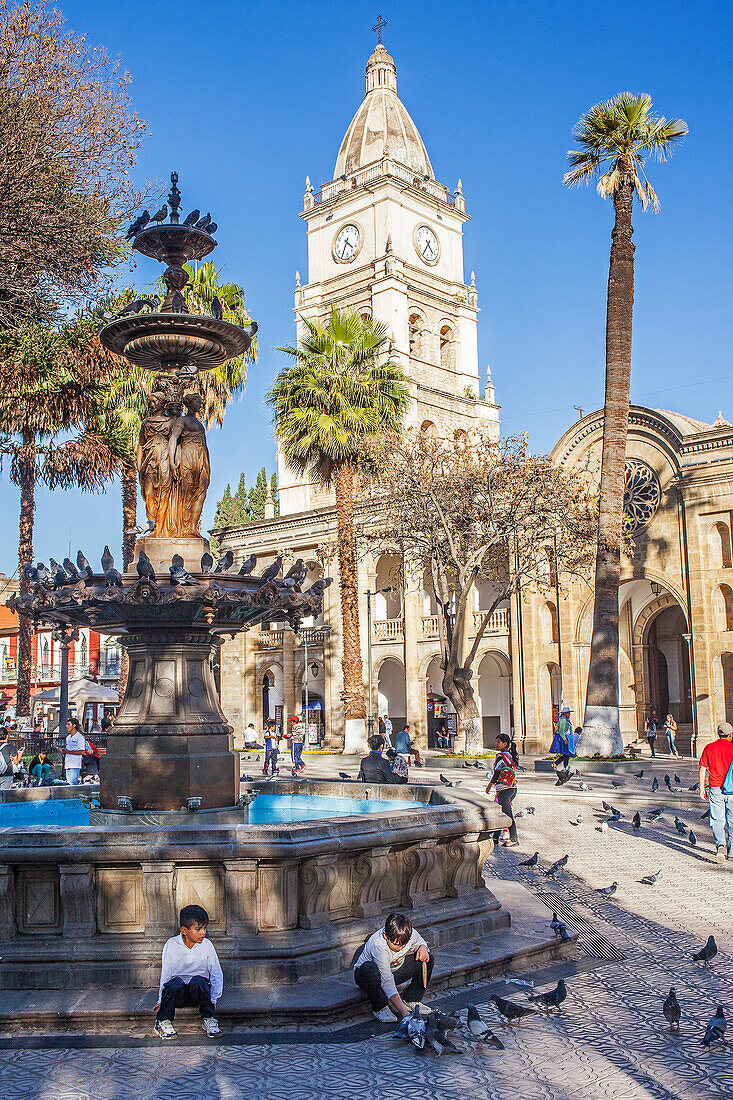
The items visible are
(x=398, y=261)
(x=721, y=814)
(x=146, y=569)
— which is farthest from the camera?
(x=398, y=261)

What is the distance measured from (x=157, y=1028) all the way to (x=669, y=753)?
31.2 metres

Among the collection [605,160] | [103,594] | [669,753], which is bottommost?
[669,753]

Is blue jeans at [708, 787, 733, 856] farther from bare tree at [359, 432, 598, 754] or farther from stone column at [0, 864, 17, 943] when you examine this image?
bare tree at [359, 432, 598, 754]

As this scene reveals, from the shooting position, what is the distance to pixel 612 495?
81.5 ft

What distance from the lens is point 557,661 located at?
3612cm

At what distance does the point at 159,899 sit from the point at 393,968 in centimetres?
158

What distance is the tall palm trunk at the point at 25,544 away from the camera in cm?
3033

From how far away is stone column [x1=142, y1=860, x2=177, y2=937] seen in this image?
6.46 meters

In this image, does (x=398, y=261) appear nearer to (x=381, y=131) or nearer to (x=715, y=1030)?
(x=381, y=131)

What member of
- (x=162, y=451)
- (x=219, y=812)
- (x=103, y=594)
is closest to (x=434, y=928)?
(x=219, y=812)

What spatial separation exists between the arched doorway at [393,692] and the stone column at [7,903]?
40029mm

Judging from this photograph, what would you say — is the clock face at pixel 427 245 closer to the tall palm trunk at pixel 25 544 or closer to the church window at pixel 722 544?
the church window at pixel 722 544

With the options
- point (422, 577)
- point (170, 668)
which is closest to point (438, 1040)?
point (170, 668)

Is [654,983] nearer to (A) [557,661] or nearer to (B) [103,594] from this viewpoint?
(B) [103,594]
